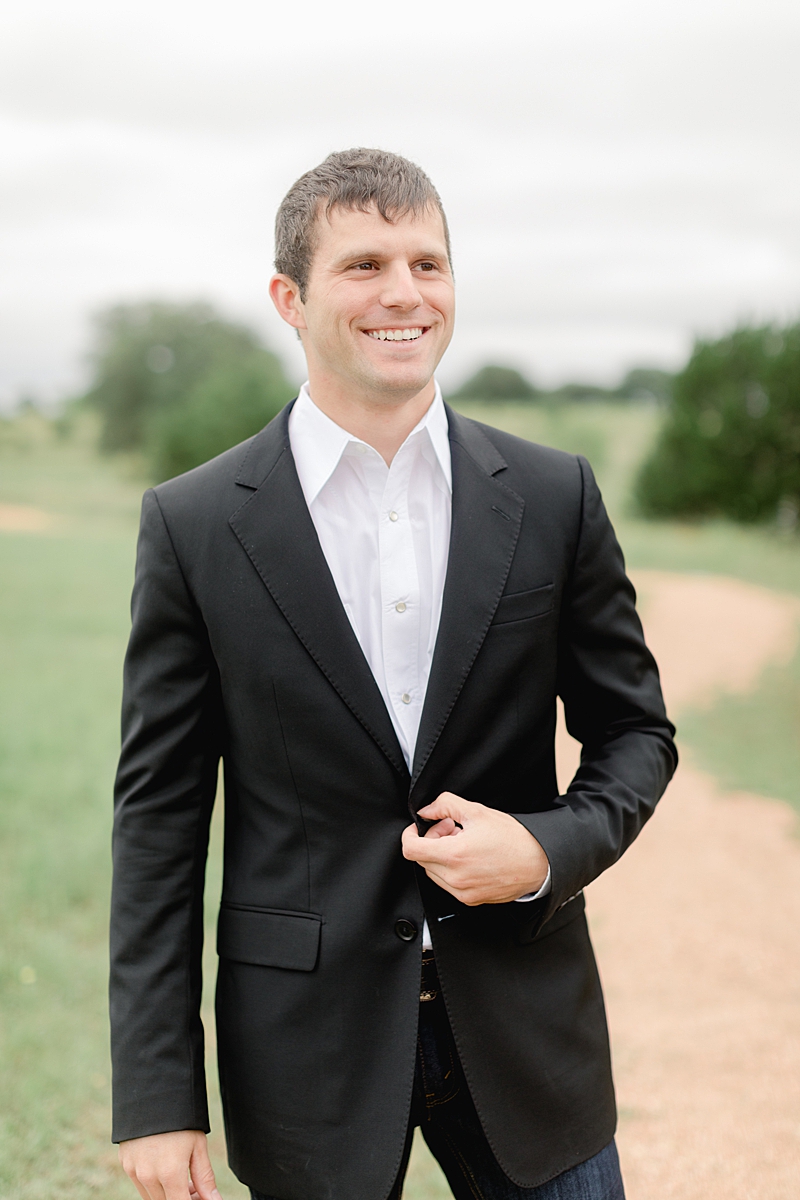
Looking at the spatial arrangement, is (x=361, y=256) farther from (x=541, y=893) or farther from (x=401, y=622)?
(x=541, y=893)

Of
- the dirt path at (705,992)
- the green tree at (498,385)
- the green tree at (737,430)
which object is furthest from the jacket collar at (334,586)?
the green tree at (498,385)

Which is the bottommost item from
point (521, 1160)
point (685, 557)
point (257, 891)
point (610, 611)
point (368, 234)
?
point (685, 557)

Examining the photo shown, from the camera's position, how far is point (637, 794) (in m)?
1.97

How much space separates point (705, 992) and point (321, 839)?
4.25m

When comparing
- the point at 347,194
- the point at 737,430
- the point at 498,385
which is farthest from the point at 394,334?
the point at 498,385

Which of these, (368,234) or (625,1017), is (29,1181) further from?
(368,234)

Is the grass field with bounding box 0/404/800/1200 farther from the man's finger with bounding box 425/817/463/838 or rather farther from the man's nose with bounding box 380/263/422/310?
the man's nose with bounding box 380/263/422/310

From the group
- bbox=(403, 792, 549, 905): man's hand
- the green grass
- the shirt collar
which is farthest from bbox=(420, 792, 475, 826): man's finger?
the green grass

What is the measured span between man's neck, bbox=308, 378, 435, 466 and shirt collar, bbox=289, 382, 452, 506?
0.05ft

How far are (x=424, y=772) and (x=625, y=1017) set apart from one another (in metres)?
3.88

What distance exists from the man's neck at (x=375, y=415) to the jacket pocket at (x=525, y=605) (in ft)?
1.21

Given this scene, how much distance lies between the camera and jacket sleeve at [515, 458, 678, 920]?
1.96 meters

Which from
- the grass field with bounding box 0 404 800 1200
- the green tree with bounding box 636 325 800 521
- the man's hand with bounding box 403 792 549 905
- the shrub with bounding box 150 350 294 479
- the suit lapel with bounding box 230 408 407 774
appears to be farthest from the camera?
the shrub with bounding box 150 350 294 479

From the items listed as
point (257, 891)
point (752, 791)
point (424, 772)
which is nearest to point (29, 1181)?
point (257, 891)
